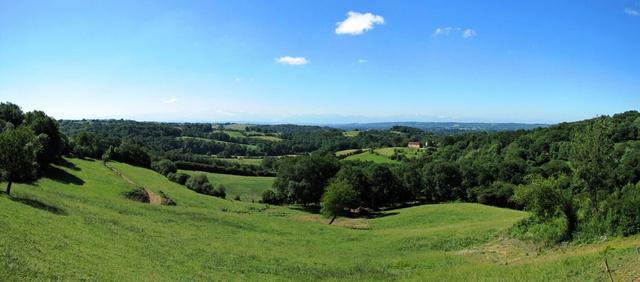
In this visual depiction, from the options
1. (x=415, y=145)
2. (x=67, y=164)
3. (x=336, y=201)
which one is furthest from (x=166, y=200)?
(x=415, y=145)

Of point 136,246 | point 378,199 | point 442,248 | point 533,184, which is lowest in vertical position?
point 378,199

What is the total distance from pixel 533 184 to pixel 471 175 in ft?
224

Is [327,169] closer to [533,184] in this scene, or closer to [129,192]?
[129,192]

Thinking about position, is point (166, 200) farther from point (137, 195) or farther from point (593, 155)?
point (593, 155)

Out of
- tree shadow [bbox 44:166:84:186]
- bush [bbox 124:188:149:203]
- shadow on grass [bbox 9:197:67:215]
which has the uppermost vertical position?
shadow on grass [bbox 9:197:67:215]

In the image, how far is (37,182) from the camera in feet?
167

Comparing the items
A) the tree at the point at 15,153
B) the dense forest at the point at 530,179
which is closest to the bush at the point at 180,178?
the dense forest at the point at 530,179

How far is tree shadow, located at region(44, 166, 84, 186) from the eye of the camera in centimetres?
5700

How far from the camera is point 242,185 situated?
104m

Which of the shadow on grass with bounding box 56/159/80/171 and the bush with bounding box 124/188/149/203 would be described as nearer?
the bush with bounding box 124/188/149/203

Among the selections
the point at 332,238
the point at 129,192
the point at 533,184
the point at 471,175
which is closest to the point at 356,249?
the point at 332,238

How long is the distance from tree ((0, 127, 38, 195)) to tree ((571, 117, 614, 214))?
54.4m

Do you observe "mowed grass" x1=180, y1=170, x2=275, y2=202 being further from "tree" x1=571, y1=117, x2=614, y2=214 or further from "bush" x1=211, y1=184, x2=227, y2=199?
"tree" x1=571, y1=117, x2=614, y2=214

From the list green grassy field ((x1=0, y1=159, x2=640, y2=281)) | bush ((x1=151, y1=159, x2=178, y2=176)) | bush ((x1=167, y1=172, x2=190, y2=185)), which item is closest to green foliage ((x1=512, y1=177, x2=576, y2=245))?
green grassy field ((x1=0, y1=159, x2=640, y2=281))
